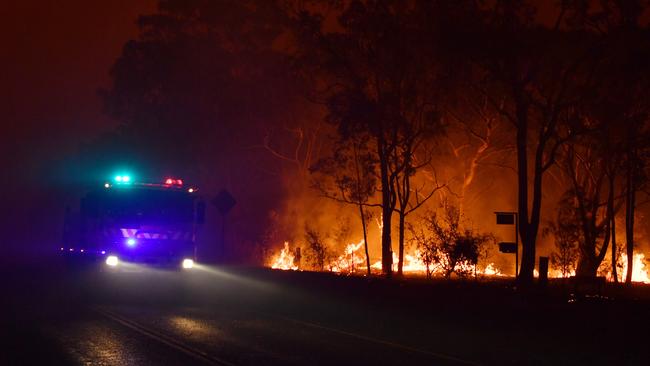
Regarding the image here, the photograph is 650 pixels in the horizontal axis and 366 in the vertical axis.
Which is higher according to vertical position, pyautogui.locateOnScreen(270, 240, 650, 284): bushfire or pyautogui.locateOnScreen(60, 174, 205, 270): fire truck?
pyautogui.locateOnScreen(60, 174, 205, 270): fire truck

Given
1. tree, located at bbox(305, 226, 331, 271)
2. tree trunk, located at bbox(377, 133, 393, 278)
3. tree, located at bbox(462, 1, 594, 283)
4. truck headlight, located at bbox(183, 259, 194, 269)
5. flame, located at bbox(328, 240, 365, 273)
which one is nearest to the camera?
tree, located at bbox(462, 1, 594, 283)

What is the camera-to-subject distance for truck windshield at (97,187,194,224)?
27.6m

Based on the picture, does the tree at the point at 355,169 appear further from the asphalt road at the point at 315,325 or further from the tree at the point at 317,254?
the asphalt road at the point at 315,325

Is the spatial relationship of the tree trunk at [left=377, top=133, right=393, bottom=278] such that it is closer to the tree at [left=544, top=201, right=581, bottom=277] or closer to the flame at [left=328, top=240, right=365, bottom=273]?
the flame at [left=328, top=240, right=365, bottom=273]

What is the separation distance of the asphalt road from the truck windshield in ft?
9.28

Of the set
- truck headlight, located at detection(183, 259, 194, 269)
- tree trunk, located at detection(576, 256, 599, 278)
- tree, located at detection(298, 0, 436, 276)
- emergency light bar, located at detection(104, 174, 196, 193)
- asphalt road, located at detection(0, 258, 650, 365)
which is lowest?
asphalt road, located at detection(0, 258, 650, 365)

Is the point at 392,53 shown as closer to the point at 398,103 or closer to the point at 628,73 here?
the point at 398,103

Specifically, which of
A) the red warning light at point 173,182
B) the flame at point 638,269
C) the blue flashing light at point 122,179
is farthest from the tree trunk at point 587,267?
the blue flashing light at point 122,179

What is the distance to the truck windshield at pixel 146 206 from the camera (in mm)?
27625

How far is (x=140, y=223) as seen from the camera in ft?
91.5

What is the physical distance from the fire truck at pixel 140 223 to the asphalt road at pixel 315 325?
7.62 feet

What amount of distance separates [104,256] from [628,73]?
1761 centimetres

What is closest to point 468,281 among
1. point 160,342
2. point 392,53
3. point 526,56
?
point 526,56

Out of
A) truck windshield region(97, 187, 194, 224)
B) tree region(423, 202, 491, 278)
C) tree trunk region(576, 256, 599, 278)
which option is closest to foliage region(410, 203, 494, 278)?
tree region(423, 202, 491, 278)
